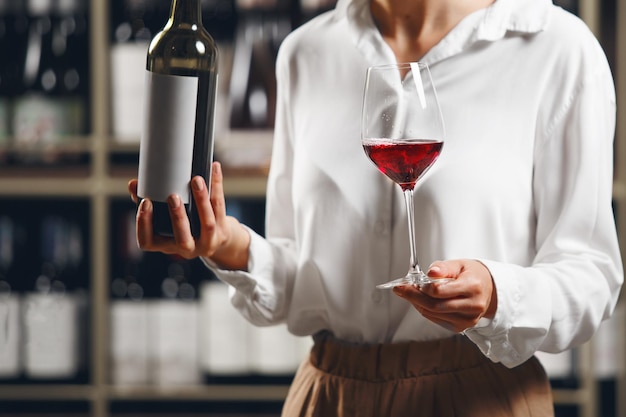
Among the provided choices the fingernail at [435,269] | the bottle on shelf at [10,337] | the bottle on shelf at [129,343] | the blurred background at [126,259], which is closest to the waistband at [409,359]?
the fingernail at [435,269]

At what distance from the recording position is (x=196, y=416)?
202cm

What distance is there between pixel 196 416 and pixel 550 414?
3.99ft

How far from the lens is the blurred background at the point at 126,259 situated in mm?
1846

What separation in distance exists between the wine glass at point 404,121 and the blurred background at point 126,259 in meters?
1.05

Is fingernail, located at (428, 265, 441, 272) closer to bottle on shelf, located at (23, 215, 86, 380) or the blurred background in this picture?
the blurred background

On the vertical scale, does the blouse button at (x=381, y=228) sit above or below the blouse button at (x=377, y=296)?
above

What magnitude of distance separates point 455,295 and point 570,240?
0.70 feet

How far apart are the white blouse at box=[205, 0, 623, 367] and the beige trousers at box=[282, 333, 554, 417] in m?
0.02

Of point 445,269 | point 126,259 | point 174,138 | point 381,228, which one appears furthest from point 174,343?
point 445,269

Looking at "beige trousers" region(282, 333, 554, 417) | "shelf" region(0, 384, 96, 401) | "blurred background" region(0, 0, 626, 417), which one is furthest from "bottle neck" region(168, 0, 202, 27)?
"shelf" region(0, 384, 96, 401)

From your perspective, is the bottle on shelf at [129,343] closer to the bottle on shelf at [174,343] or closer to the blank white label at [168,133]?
the bottle on shelf at [174,343]

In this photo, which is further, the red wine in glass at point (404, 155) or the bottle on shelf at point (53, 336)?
the bottle on shelf at point (53, 336)

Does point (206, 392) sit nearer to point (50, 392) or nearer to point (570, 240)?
Result: point (50, 392)

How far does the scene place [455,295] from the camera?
712mm
